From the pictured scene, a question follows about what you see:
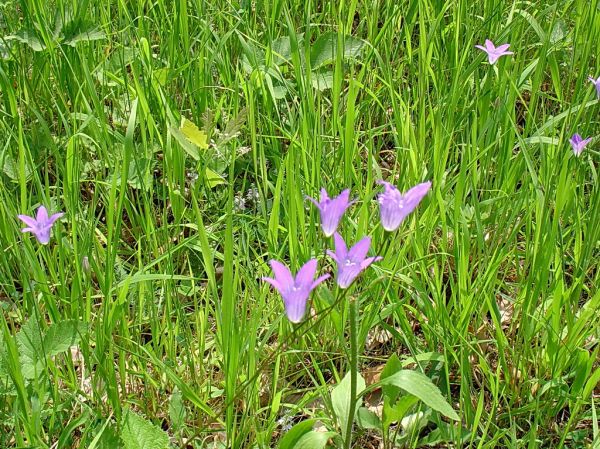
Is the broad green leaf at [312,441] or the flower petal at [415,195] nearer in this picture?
the flower petal at [415,195]

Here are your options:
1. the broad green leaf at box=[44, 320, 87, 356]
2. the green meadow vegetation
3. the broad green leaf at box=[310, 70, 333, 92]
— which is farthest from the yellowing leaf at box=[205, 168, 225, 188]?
the broad green leaf at box=[44, 320, 87, 356]

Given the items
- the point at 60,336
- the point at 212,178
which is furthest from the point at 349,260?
the point at 212,178

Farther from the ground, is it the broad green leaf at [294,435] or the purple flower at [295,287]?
the purple flower at [295,287]

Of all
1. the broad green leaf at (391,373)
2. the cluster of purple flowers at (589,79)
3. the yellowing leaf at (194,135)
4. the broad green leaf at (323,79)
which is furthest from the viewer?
the broad green leaf at (323,79)

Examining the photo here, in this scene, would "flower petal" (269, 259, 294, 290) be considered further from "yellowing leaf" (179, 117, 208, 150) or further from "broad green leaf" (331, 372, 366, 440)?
"yellowing leaf" (179, 117, 208, 150)

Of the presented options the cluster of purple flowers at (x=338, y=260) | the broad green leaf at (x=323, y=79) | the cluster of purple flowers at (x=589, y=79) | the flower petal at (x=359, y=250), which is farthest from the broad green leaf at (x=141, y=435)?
the broad green leaf at (x=323, y=79)

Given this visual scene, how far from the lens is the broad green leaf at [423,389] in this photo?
1123mm

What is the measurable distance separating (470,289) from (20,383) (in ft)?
2.98

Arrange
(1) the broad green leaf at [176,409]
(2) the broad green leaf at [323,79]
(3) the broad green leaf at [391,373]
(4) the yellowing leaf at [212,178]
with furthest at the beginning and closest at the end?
(2) the broad green leaf at [323,79], (4) the yellowing leaf at [212,178], (1) the broad green leaf at [176,409], (3) the broad green leaf at [391,373]

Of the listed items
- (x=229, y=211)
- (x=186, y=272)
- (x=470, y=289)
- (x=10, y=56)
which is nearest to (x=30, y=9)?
(x=10, y=56)

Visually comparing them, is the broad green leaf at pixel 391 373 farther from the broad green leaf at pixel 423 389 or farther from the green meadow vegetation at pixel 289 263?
the broad green leaf at pixel 423 389

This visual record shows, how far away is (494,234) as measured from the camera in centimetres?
180

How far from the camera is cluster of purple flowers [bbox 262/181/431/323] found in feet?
3.45

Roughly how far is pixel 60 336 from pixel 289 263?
0.57 metres
